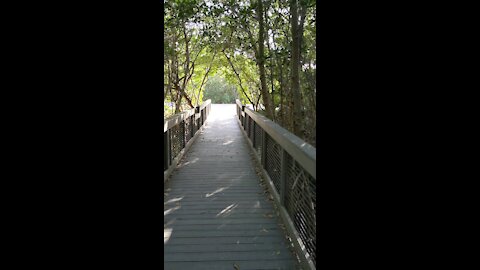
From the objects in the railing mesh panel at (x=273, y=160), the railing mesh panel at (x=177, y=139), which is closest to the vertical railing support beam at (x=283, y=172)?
the railing mesh panel at (x=273, y=160)

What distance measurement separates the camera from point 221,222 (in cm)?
394

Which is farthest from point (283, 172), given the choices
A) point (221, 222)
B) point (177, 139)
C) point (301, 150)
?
point (177, 139)

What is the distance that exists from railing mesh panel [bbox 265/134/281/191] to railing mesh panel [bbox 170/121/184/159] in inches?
68.1

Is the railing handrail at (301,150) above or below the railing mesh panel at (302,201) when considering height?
above

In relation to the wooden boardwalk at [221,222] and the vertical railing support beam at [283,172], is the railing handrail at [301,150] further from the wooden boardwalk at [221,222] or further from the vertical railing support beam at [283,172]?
the wooden boardwalk at [221,222]

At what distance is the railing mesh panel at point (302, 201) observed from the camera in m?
2.73

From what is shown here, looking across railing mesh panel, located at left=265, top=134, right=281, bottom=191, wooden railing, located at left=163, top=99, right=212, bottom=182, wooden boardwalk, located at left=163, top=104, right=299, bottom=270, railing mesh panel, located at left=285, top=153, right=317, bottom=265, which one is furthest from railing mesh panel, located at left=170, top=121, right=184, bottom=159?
railing mesh panel, located at left=285, top=153, right=317, bottom=265

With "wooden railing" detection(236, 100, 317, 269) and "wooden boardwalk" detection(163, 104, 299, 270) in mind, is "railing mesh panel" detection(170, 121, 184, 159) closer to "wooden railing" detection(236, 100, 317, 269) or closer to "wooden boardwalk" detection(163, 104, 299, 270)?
"wooden boardwalk" detection(163, 104, 299, 270)

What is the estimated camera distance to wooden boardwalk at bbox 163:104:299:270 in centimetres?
306

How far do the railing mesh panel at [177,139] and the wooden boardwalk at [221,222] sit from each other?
0.30m
